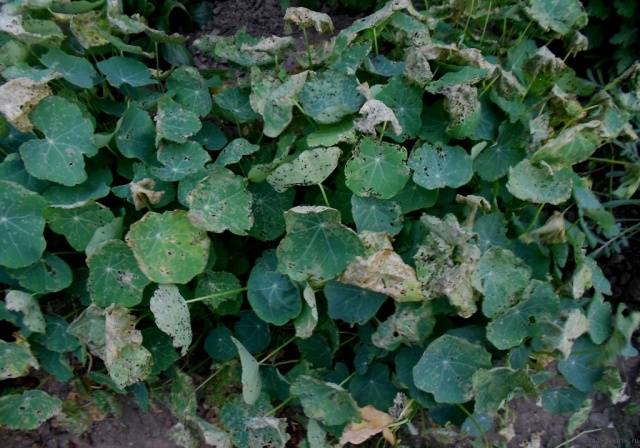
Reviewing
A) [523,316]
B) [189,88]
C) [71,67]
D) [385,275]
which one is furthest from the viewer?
[189,88]

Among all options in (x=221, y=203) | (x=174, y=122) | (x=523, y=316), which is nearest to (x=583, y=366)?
(x=523, y=316)

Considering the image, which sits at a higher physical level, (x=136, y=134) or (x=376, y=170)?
(x=376, y=170)

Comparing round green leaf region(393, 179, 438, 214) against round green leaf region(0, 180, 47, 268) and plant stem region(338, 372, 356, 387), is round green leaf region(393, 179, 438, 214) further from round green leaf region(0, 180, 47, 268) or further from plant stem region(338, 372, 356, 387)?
round green leaf region(0, 180, 47, 268)

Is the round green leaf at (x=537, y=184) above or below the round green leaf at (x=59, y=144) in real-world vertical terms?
above

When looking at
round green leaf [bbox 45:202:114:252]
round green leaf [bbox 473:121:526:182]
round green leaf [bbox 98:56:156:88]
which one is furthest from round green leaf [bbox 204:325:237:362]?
round green leaf [bbox 473:121:526:182]

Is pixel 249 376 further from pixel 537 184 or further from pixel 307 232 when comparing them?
pixel 537 184

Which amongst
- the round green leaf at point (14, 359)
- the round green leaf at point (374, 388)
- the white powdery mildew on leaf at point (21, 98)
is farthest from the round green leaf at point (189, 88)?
the round green leaf at point (374, 388)

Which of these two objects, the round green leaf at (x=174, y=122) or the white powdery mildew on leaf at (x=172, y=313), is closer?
the white powdery mildew on leaf at (x=172, y=313)

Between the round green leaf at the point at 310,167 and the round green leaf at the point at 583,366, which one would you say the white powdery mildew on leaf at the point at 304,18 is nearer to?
the round green leaf at the point at 310,167
